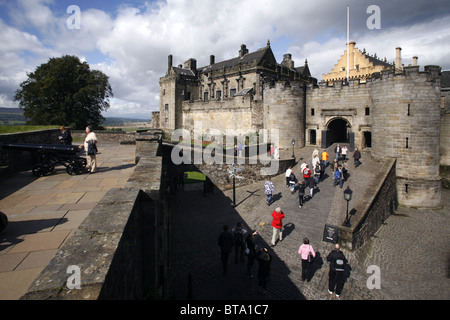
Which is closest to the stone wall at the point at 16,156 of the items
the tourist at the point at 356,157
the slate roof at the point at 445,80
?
the tourist at the point at 356,157

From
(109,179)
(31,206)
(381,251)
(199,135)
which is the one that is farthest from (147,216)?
(199,135)

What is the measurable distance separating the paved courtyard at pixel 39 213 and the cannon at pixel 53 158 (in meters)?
0.23

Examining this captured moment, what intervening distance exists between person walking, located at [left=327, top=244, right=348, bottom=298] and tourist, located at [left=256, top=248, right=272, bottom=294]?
185 centimetres

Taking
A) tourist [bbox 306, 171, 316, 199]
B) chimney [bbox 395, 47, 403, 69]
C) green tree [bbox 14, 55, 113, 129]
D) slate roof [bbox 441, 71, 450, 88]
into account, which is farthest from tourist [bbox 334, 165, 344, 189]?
chimney [bbox 395, 47, 403, 69]

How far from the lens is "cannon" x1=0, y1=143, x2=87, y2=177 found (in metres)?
7.97

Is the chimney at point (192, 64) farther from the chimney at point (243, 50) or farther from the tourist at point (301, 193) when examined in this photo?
the tourist at point (301, 193)

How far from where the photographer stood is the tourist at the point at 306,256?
28.1ft

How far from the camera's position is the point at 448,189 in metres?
22.6

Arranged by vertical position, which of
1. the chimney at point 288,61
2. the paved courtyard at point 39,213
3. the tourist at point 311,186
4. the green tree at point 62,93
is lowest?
the tourist at point 311,186

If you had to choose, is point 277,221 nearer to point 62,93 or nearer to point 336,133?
point 336,133

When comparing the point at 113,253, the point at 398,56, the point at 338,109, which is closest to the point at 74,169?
the point at 113,253

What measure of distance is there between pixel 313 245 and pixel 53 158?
9787 millimetres

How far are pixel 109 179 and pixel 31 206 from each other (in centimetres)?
223
